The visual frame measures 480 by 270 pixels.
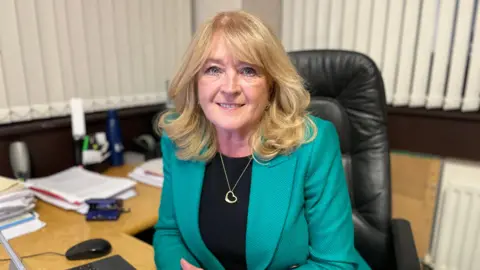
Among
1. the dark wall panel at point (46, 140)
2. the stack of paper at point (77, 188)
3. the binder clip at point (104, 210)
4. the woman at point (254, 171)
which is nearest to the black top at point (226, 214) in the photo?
the woman at point (254, 171)

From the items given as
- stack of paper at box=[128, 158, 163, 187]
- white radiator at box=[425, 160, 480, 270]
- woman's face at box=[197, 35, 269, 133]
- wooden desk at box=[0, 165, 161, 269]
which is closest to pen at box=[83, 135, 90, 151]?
stack of paper at box=[128, 158, 163, 187]

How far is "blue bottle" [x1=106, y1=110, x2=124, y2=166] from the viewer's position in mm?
1803

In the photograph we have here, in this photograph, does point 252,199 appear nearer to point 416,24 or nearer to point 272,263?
point 272,263

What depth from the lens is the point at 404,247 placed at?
1100 millimetres

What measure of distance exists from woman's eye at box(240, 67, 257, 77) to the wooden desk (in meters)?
0.60

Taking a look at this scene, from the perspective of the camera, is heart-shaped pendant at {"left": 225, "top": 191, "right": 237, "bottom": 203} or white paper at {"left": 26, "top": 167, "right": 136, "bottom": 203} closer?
heart-shaped pendant at {"left": 225, "top": 191, "right": 237, "bottom": 203}

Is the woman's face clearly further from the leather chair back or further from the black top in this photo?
the leather chair back

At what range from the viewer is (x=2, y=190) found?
1194mm

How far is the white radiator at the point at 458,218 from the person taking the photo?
5.24 ft

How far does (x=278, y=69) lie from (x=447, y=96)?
102cm

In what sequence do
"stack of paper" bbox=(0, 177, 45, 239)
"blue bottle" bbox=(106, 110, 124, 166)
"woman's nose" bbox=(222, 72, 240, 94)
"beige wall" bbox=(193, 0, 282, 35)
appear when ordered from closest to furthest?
"woman's nose" bbox=(222, 72, 240, 94), "stack of paper" bbox=(0, 177, 45, 239), "blue bottle" bbox=(106, 110, 124, 166), "beige wall" bbox=(193, 0, 282, 35)

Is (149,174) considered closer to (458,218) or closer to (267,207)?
(267,207)

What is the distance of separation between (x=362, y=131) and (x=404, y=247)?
41 cm

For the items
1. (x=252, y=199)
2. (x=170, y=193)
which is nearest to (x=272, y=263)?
(x=252, y=199)
